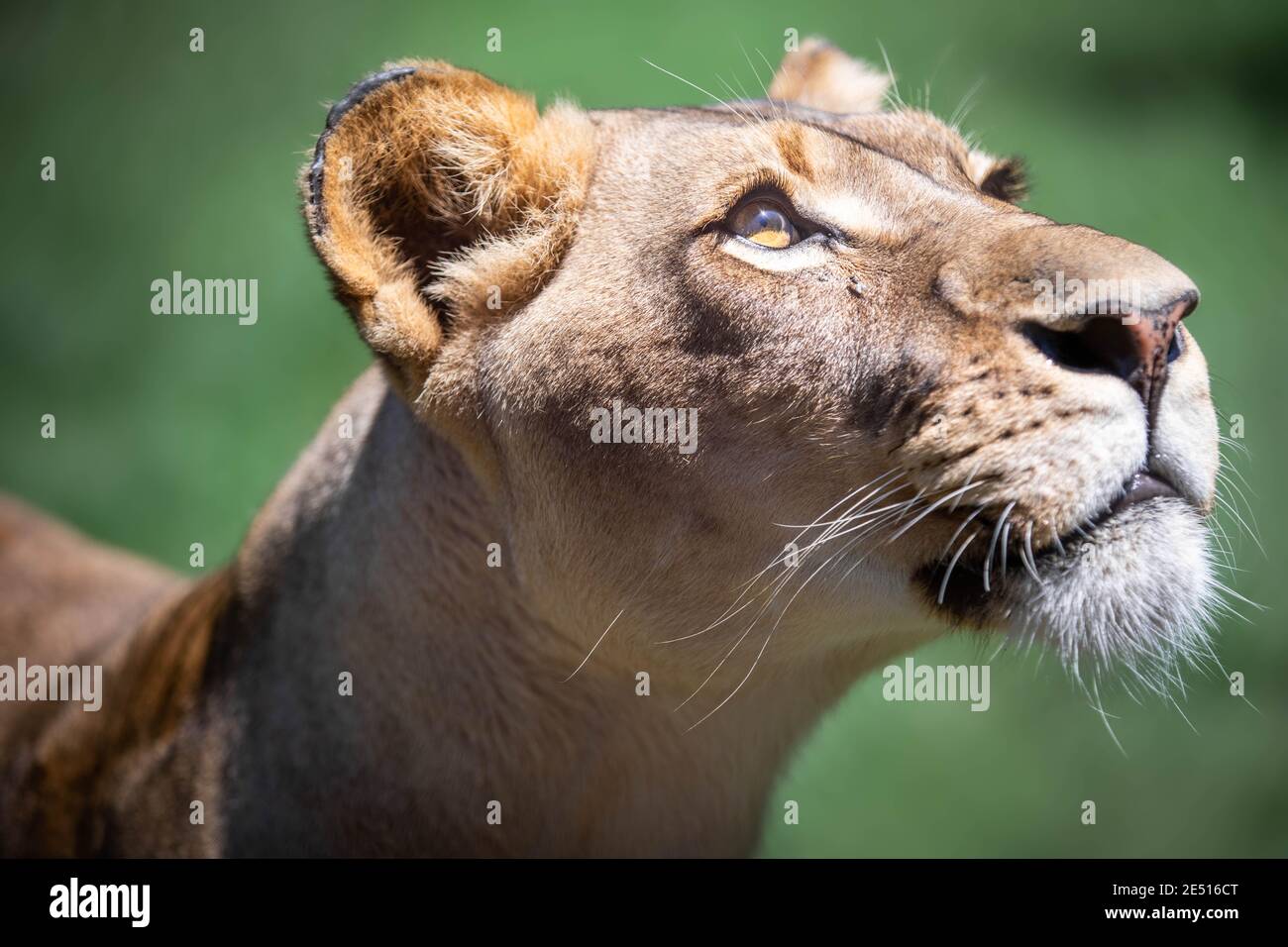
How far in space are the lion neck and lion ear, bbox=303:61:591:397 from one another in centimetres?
35

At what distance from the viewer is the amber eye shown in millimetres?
2863

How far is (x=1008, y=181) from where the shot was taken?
3.50 meters

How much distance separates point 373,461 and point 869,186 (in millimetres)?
1464

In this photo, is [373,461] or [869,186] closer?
[869,186]

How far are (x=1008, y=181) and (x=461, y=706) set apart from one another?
83.2 inches

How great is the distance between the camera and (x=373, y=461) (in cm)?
328

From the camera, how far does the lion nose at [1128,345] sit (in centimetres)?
235

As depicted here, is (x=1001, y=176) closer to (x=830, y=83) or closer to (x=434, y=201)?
(x=830, y=83)

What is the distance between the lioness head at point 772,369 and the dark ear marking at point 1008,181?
0.43 ft

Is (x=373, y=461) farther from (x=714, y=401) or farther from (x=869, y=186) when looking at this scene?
(x=869, y=186)
